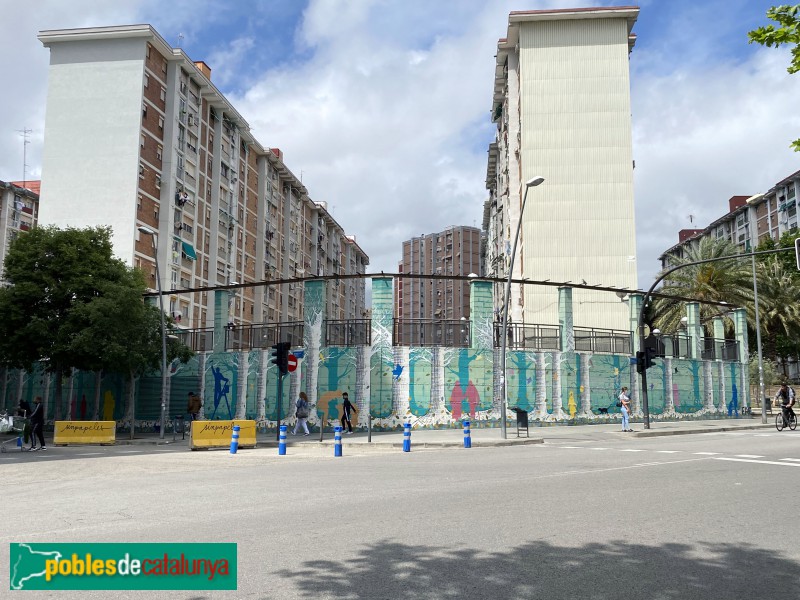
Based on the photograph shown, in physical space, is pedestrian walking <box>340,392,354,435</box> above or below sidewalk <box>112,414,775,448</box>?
above

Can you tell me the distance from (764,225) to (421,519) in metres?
80.1

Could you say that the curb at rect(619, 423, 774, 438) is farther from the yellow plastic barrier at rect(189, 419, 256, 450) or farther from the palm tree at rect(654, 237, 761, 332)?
the yellow plastic barrier at rect(189, 419, 256, 450)

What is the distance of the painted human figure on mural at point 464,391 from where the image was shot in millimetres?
27406

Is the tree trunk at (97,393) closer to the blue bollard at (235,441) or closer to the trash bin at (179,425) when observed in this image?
the trash bin at (179,425)

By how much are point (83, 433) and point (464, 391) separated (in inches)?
556

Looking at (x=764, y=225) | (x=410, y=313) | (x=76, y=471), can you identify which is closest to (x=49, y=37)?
(x=76, y=471)

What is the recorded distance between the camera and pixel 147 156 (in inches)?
1795

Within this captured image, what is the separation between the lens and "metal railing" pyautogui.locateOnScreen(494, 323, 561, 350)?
29594mm

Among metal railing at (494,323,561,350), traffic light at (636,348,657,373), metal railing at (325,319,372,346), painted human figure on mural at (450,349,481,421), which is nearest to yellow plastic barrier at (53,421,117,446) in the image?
metal railing at (325,319,372,346)

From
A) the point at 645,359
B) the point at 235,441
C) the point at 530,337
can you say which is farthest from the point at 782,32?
the point at 530,337

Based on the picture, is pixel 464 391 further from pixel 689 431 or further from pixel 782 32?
pixel 782 32

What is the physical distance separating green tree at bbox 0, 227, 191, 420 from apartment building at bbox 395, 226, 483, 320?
339 ft

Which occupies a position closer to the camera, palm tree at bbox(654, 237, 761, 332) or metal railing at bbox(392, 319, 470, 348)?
metal railing at bbox(392, 319, 470, 348)

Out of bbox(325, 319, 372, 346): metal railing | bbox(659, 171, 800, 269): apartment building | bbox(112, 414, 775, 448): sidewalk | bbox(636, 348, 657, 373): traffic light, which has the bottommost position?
bbox(112, 414, 775, 448): sidewalk
